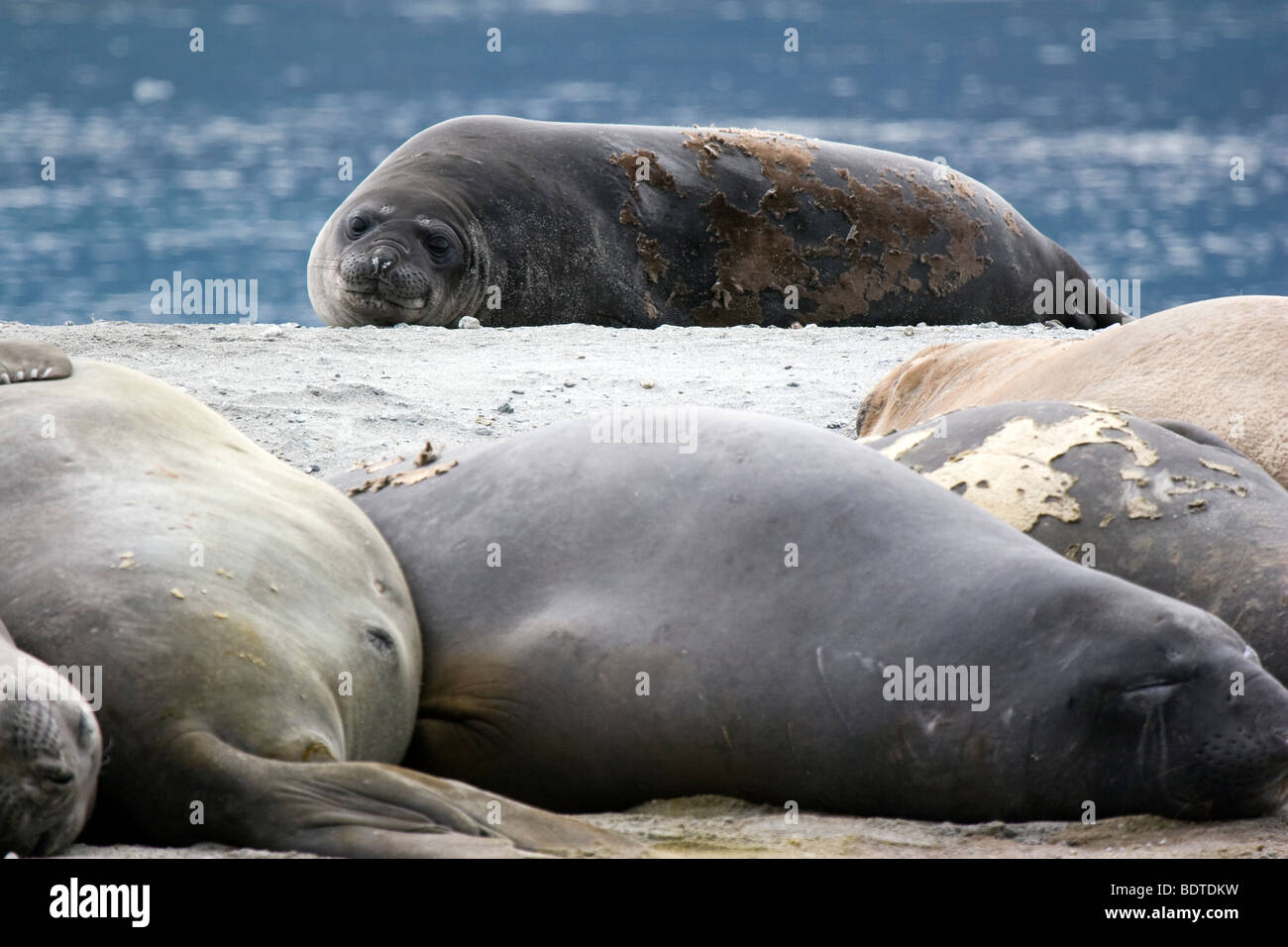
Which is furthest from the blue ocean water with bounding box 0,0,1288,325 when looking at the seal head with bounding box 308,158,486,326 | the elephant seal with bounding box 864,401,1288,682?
the elephant seal with bounding box 864,401,1288,682

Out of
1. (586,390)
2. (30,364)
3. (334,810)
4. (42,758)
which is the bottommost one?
(586,390)

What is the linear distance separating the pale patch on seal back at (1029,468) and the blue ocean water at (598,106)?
17.0ft

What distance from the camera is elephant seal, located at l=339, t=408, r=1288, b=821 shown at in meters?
2.41

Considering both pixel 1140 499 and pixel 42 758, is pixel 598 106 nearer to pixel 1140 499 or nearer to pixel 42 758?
pixel 1140 499

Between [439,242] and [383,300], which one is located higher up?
[439,242]

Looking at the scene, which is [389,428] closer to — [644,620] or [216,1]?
[644,620]

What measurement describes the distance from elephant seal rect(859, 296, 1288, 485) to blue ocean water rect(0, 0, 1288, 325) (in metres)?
4.27

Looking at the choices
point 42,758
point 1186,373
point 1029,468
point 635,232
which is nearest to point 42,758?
point 42,758

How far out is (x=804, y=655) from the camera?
252cm

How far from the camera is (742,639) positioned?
2557mm

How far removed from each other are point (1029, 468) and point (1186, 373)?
771 millimetres

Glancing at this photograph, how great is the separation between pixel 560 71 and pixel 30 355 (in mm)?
53322

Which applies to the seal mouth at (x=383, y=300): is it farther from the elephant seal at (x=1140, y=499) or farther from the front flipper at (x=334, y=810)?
the front flipper at (x=334, y=810)
